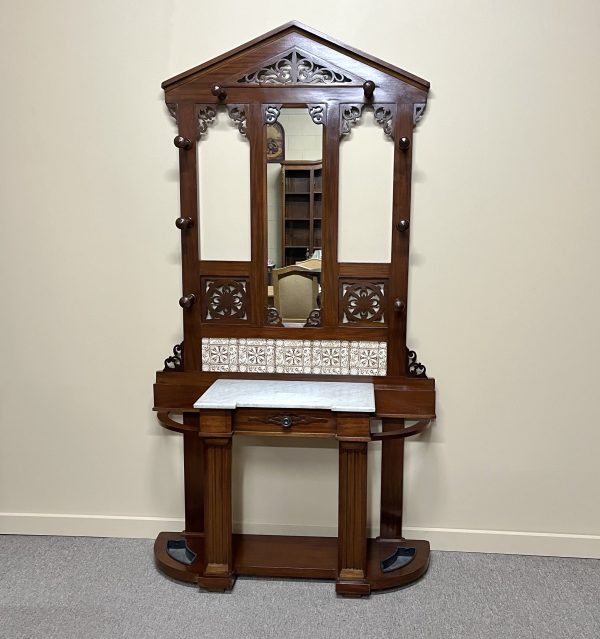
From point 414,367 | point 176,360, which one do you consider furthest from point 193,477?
point 414,367

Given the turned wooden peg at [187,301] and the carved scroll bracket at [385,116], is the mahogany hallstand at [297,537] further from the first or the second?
the carved scroll bracket at [385,116]

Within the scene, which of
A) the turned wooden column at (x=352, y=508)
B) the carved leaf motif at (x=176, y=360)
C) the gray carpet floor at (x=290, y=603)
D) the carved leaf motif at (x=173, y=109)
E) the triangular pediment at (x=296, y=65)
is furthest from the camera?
the carved leaf motif at (x=176, y=360)

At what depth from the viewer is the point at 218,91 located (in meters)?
2.66

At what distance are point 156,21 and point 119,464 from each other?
1.90 m

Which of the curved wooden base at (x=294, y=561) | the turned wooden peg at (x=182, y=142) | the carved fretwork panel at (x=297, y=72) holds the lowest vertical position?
the curved wooden base at (x=294, y=561)

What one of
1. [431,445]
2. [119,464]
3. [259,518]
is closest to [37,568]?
[119,464]

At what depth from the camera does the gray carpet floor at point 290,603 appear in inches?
95.3

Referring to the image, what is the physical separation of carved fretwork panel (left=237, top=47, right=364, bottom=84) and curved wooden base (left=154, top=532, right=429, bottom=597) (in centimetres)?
191

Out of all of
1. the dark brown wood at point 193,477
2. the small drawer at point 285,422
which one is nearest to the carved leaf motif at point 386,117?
the small drawer at point 285,422

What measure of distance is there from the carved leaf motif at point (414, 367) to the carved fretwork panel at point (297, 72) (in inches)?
43.9

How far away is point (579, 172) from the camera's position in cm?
274

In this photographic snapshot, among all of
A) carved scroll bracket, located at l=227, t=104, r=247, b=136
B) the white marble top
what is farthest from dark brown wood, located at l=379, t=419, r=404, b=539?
carved scroll bracket, located at l=227, t=104, r=247, b=136

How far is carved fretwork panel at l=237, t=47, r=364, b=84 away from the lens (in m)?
2.66

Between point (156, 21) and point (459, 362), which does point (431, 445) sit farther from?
point (156, 21)
